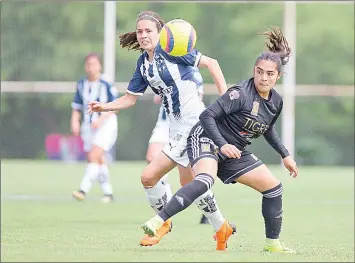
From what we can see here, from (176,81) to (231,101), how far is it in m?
0.91

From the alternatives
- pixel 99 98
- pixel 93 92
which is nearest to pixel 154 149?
pixel 99 98

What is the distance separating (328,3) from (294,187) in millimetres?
7440

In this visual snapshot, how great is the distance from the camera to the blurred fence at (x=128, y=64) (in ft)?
79.9

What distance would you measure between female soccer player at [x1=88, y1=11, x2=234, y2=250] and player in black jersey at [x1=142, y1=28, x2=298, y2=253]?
369mm

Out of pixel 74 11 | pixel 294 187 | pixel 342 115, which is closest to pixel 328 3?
pixel 342 115

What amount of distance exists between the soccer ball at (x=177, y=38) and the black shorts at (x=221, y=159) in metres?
0.71

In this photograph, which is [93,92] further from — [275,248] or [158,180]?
[275,248]

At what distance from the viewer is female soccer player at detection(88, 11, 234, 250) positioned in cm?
797

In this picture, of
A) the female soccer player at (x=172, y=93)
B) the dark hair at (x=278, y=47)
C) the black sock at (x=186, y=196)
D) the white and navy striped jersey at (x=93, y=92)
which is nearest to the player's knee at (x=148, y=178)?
the female soccer player at (x=172, y=93)

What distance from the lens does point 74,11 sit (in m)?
24.5

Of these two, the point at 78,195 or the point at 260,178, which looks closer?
the point at 260,178

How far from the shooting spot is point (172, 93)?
8203 millimetres

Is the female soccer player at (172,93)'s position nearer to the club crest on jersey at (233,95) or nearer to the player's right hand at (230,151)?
the club crest on jersey at (233,95)

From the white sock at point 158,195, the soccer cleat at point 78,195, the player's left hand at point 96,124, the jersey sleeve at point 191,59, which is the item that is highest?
the jersey sleeve at point 191,59
